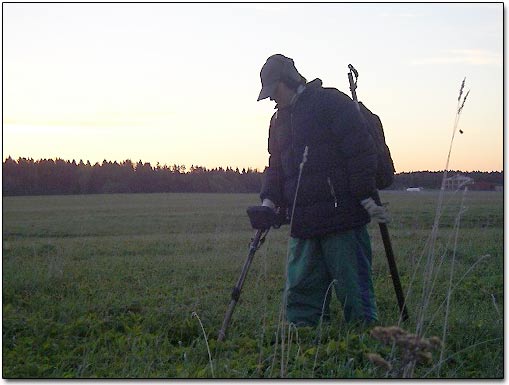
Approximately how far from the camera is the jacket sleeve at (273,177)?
179 inches

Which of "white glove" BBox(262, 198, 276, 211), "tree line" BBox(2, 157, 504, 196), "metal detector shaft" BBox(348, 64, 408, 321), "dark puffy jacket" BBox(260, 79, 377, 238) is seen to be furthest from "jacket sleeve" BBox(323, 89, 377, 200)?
"white glove" BBox(262, 198, 276, 211)

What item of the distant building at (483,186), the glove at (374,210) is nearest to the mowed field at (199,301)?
the distant building at (483,186)

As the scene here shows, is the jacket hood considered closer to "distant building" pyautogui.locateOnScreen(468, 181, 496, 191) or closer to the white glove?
the white glove

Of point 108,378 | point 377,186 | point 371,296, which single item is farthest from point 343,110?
point 108,378

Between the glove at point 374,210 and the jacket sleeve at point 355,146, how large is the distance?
1.3 inches

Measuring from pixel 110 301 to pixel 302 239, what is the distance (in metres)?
1.46

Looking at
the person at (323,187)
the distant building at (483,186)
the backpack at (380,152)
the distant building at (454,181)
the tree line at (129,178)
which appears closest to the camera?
the distant building at (454,181)

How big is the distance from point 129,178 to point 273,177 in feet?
3.37

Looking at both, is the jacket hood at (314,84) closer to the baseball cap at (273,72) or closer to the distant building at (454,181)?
the baseball cap at (273,72)

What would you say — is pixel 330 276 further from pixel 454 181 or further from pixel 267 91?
pixel 267 91

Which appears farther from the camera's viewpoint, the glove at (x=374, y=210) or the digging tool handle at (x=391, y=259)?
the digging tool handle at (x=391, y=259)

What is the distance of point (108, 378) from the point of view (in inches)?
145

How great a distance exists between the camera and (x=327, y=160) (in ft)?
14.0

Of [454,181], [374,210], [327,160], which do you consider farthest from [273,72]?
[454,181]
